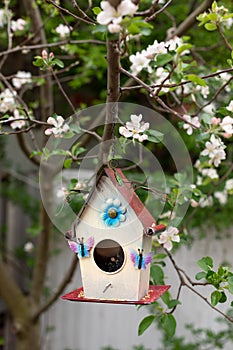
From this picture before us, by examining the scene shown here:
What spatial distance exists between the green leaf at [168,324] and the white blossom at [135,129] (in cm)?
49

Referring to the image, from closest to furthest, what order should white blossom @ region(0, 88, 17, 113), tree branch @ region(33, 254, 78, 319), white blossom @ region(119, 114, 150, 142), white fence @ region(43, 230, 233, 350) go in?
white blossom @ region(119, 114, 150, 142) < white blossom @ region(0, 88, 17, 113) < tree branch @ region(33, 254, 78, 319) < white fence @ region(43, 230, 233, 350)

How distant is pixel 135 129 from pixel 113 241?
258 millimetres

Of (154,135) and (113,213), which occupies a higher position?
(154,135)

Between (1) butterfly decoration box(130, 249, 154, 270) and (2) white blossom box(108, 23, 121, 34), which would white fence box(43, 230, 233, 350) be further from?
(2) white blossom box(108, 23, 121, 34)

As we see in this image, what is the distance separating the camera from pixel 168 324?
56.9 inches

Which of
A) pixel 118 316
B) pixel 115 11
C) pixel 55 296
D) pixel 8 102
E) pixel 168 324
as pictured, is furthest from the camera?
pixel 118 316

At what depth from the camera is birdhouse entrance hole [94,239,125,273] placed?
1.30 metres

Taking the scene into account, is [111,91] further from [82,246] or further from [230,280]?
[230,280]

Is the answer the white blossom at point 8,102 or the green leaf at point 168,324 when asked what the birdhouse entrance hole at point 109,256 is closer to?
the green leaf at point 168,324

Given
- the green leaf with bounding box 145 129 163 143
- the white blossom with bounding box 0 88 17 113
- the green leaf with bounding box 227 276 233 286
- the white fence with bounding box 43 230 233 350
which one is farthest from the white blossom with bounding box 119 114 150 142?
the white fence with bounding box 43 230 233 350

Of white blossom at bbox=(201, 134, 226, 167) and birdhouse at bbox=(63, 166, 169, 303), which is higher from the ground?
white blossom at bbox=(201, 134, 226, 167)

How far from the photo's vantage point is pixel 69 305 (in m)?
3.87

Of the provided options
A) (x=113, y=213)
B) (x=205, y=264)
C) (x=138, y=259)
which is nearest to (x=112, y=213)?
(x=113, y=213)

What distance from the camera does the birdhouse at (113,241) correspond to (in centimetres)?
125
